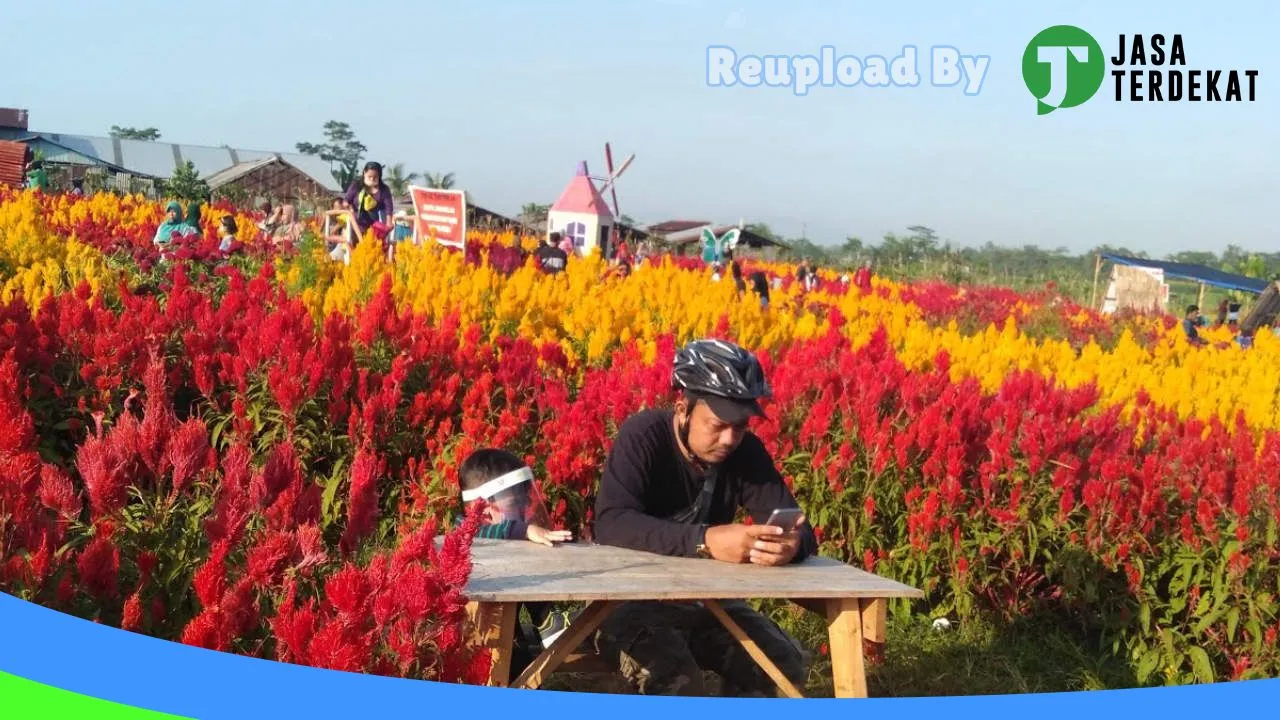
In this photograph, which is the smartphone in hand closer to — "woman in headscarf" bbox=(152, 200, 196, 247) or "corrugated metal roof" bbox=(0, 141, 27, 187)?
"woman in headscarf" bbox=(152, 200, 196, 247)

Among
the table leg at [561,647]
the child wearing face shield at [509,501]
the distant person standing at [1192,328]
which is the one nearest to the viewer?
the table leg at [561,647]

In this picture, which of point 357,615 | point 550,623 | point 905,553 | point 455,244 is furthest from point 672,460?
point 455,244

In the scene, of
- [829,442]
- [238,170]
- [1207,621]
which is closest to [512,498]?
[829,442]

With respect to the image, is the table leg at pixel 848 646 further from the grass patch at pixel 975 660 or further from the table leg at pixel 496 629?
the grass patch at pixel 975 660

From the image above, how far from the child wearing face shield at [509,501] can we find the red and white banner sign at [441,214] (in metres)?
5.99

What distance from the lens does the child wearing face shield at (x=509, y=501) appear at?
3201mm

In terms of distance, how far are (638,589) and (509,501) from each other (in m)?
0.93

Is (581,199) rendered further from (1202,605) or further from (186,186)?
(1202,605)

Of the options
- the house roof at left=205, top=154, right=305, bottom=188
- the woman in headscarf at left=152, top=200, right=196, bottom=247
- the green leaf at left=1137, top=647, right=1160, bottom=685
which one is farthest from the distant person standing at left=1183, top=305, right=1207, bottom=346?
the house roof at left=205, top=154, right=305, bottom=188

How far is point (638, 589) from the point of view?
7.88 feet

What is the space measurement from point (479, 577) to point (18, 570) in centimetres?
80

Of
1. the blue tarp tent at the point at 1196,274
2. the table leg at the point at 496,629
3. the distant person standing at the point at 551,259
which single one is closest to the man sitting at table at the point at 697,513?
the table leg at the point at 496,629

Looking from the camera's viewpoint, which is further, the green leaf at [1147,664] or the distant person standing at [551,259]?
the distant person standing at [551,259]

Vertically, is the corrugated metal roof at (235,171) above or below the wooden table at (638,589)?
above
